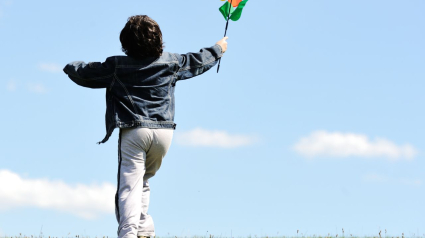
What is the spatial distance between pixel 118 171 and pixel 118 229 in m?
0.61

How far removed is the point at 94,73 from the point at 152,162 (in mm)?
1149

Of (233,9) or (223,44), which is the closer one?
(223,44)

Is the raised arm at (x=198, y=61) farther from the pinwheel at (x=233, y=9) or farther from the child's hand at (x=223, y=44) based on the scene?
→ the pinwheel at (x=233, y=9)

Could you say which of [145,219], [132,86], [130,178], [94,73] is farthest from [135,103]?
[145,219]

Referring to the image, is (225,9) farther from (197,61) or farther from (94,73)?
(94,73)

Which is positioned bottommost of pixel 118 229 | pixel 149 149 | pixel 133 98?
pixel 118 229

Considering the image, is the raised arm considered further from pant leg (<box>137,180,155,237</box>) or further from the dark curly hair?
pant leg (<box>137,180,155,237</box>)

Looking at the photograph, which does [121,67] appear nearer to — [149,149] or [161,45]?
[161,45]

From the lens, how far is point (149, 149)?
5.52 m

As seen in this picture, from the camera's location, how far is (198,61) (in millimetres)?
6105

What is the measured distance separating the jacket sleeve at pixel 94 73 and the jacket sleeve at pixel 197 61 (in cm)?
81

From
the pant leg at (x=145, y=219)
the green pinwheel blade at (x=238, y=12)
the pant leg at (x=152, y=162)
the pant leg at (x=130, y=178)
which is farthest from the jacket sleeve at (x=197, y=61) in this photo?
the pant leg at (x=145, y=219)

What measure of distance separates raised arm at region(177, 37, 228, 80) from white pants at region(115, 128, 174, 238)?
806 millimetres

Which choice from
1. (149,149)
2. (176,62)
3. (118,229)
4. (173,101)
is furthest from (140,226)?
(176,62)
